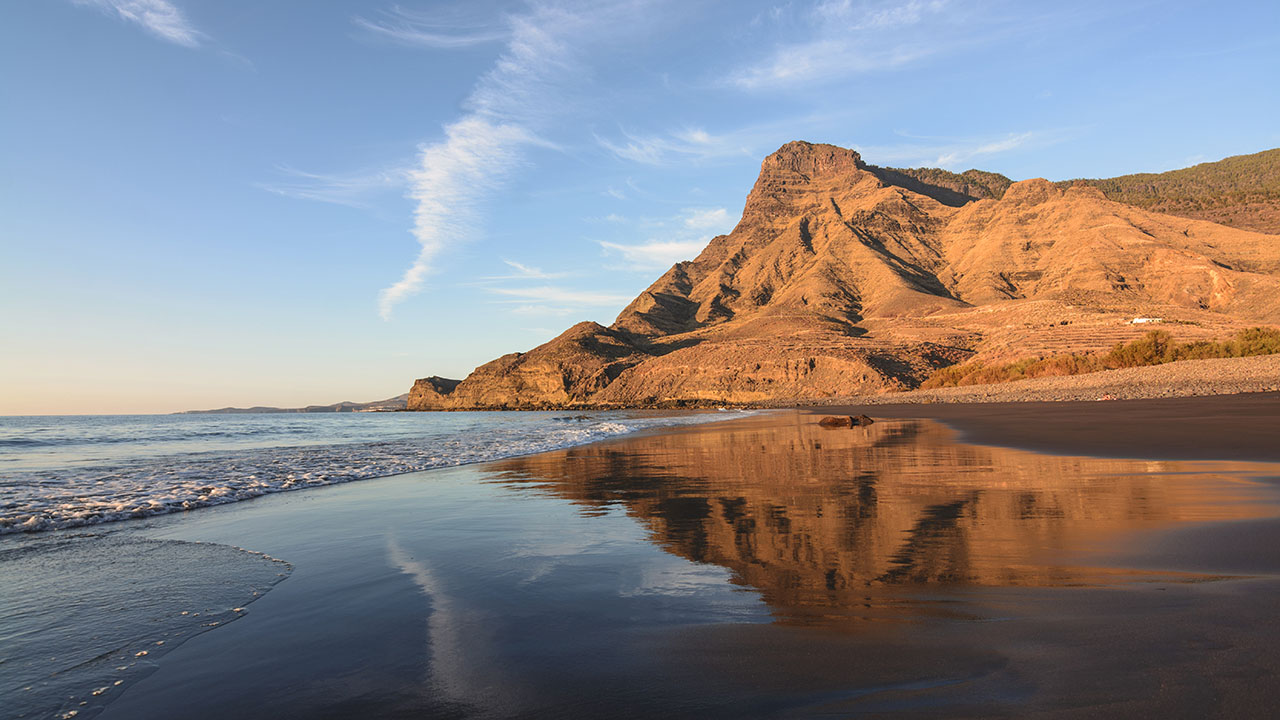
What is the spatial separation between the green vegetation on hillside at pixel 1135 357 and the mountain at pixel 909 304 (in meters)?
8.79

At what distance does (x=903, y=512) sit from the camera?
753 centimetres

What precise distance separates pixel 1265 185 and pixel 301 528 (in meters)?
252

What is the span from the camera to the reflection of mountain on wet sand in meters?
4.86

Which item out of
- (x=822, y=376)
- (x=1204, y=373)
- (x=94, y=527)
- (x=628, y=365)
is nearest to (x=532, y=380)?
(x=628, y=365)

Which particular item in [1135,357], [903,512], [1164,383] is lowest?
[903,512]

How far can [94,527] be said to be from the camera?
8.82 m

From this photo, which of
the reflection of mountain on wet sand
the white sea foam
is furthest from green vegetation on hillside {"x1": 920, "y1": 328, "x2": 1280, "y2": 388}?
the white sea foam

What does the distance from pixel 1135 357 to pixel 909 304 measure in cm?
8235

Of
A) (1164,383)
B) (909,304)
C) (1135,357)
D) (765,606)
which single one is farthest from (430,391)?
(765,606)

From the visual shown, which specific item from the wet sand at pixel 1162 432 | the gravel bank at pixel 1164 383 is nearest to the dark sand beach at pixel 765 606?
the wet sand at pixel 1162 432

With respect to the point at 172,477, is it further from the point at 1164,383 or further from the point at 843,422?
the point at 1164,383

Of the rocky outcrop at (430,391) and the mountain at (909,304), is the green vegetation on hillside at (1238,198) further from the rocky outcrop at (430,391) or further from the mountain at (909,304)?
the rocky outcrop at (430,391)

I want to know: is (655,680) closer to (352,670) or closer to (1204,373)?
(352,670)

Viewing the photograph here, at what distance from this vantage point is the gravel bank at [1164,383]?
30.6 meters
